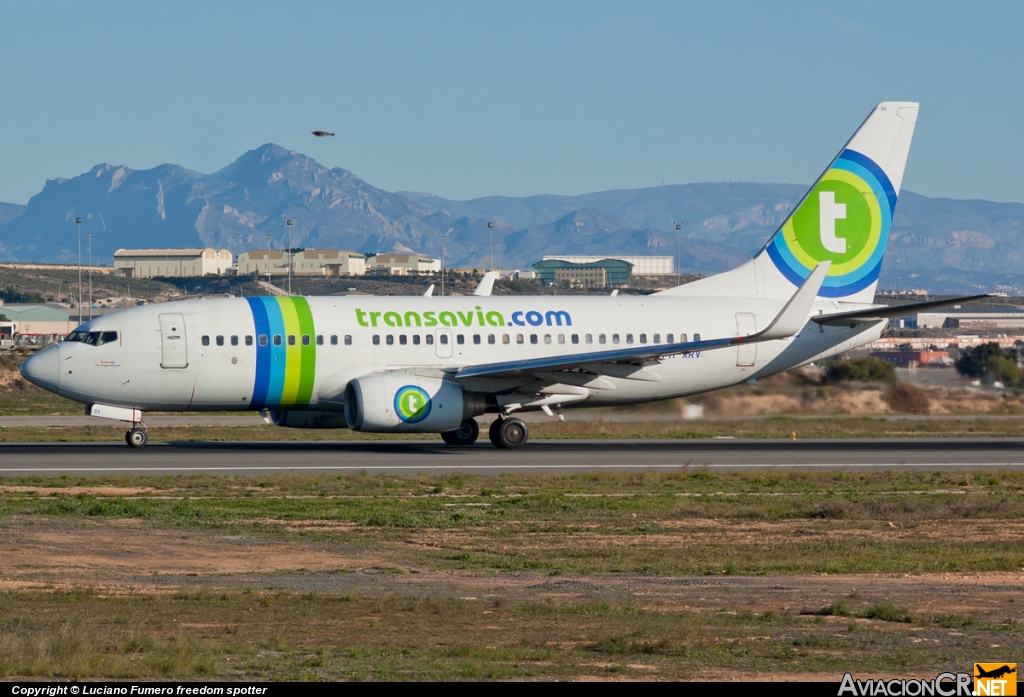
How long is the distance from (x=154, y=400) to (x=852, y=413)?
23.9 m

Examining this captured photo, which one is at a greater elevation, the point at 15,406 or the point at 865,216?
the point at 865,216

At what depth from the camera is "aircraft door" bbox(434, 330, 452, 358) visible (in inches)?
1313

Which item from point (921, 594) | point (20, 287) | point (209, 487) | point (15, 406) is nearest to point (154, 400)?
point (209, 487)

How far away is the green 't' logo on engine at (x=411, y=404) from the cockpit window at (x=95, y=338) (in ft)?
24.0

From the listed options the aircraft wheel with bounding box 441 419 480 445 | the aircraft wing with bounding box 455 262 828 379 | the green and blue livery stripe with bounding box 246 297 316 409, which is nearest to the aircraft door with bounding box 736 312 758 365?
the aircraft wing with bounding box 455 262 828 379

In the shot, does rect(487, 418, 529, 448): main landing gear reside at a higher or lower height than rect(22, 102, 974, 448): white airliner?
lower

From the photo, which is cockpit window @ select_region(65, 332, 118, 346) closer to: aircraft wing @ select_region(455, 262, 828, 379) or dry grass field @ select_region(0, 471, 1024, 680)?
dry grass field @ select_region(0, 471, 1024, 680)

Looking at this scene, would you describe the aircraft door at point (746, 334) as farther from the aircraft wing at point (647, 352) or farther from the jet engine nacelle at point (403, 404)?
the jet engine nacelle at point (403, 404)

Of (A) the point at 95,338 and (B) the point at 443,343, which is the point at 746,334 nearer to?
(B) the point at 443,343

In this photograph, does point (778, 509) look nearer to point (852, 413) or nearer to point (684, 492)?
point (684, 492)

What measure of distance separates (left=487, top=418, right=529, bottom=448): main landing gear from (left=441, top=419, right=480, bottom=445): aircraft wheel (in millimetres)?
818

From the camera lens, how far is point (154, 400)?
32188 millimetres

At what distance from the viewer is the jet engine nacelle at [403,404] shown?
101 feet

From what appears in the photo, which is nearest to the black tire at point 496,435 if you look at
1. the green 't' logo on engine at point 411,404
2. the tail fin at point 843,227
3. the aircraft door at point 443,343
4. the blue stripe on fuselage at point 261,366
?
the aircraft door at point 443,343
